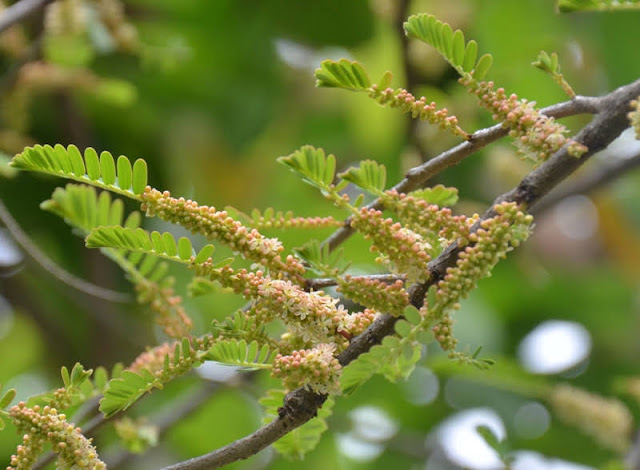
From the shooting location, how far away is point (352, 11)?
155 centimetres

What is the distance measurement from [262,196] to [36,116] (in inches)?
18.5

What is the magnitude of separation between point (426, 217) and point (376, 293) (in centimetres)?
5

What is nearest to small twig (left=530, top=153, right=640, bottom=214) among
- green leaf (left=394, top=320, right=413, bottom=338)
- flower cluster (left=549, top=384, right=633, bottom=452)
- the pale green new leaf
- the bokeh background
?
the bokeh background

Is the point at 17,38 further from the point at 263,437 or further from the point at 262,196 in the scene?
the point at 263,437

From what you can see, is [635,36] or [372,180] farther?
[635,36]

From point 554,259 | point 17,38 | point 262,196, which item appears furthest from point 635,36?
point 17,38

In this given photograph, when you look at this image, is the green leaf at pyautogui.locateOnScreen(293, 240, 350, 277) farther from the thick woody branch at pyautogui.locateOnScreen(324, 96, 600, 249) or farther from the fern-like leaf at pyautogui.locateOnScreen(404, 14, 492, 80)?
the fern-like leaf at pyautogui.locateOnScreen(404, 14, 492, 80)

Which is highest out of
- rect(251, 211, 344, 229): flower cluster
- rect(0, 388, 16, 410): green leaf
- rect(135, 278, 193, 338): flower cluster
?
rect(251, 211, 344, 229): flower cluster

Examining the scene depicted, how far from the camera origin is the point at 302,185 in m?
1.73

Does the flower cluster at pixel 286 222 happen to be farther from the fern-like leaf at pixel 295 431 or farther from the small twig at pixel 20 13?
the small twig at pixel 20 13

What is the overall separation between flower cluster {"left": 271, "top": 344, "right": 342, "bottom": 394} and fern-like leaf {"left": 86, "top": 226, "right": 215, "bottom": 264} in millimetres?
79

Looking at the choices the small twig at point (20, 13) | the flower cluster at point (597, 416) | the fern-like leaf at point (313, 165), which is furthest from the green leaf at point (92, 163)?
the flower cluster at point (597, 416)

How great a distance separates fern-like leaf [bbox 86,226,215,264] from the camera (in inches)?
20.2

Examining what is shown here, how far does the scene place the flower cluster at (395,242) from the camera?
49 centimetres
